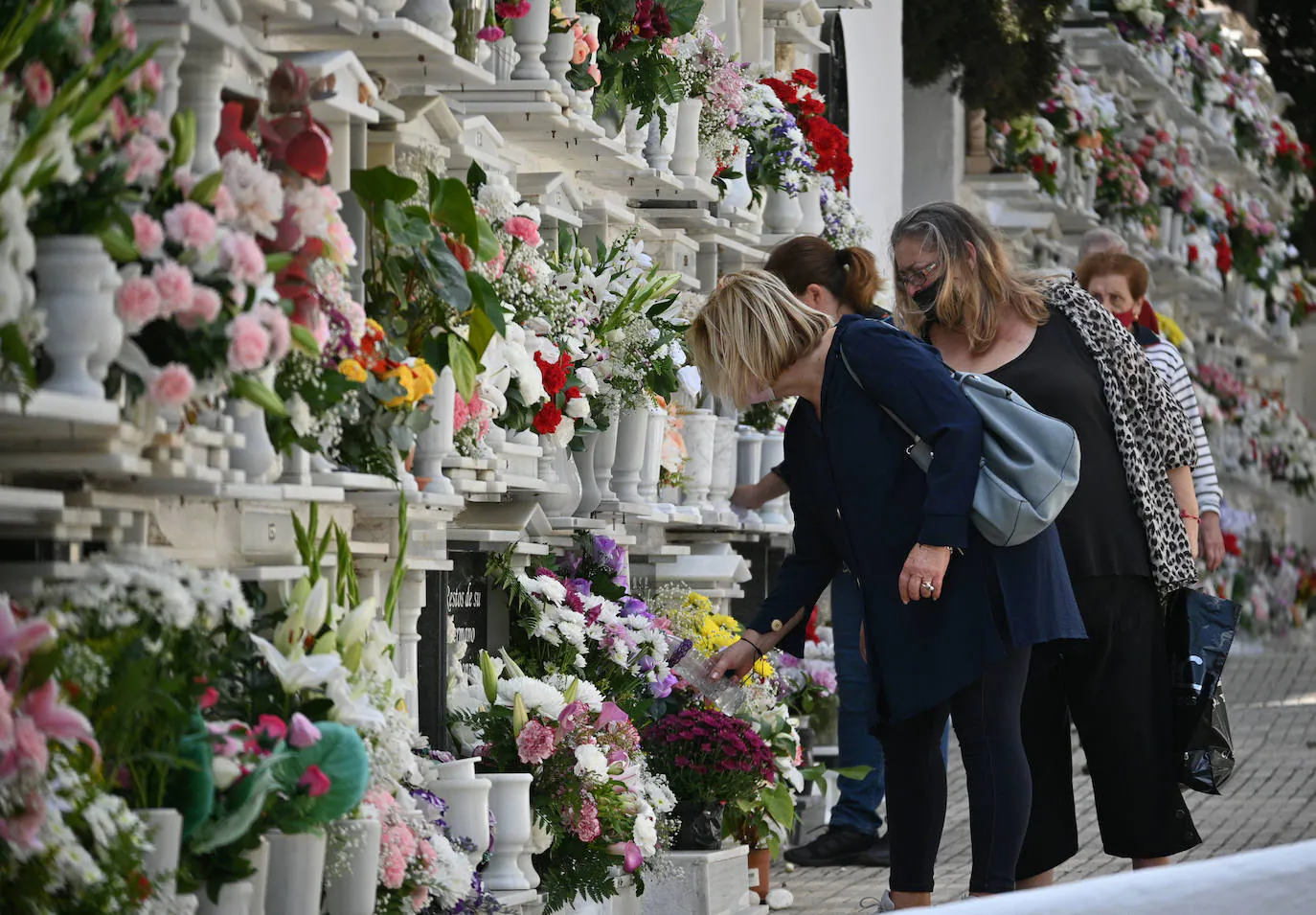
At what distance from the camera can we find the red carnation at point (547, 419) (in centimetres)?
575

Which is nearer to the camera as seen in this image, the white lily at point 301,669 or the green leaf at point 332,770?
the green leaf at point 332,770

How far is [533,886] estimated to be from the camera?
17.5 ft

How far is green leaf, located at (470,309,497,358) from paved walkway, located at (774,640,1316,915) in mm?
1942

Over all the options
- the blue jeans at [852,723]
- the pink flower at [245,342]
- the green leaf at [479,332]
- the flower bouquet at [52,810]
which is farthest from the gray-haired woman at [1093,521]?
the flower bouquet at [52,810]

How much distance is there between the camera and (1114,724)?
5.47m

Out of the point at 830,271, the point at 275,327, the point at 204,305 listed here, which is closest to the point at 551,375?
the point at 830,271

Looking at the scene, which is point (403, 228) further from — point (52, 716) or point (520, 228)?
point (52, 716)

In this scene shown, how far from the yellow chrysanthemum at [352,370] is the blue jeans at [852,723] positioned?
3474mm

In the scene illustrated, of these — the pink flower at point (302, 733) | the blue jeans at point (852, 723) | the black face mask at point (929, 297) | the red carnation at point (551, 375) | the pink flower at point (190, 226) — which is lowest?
the blue jeans at point (852, 723)

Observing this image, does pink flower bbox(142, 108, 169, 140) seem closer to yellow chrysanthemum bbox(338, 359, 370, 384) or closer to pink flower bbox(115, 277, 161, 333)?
pink flower bbox(115, 277, 161, 333)

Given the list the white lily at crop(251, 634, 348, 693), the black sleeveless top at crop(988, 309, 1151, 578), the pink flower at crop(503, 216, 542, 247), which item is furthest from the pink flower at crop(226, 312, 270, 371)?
the black sleeveless top at crop(988, 309, 1151, 578)

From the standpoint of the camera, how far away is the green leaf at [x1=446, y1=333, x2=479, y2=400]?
472 cm

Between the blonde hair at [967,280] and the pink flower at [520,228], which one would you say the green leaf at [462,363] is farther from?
the blonde hair at [967,280]

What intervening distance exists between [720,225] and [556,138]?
204cm
